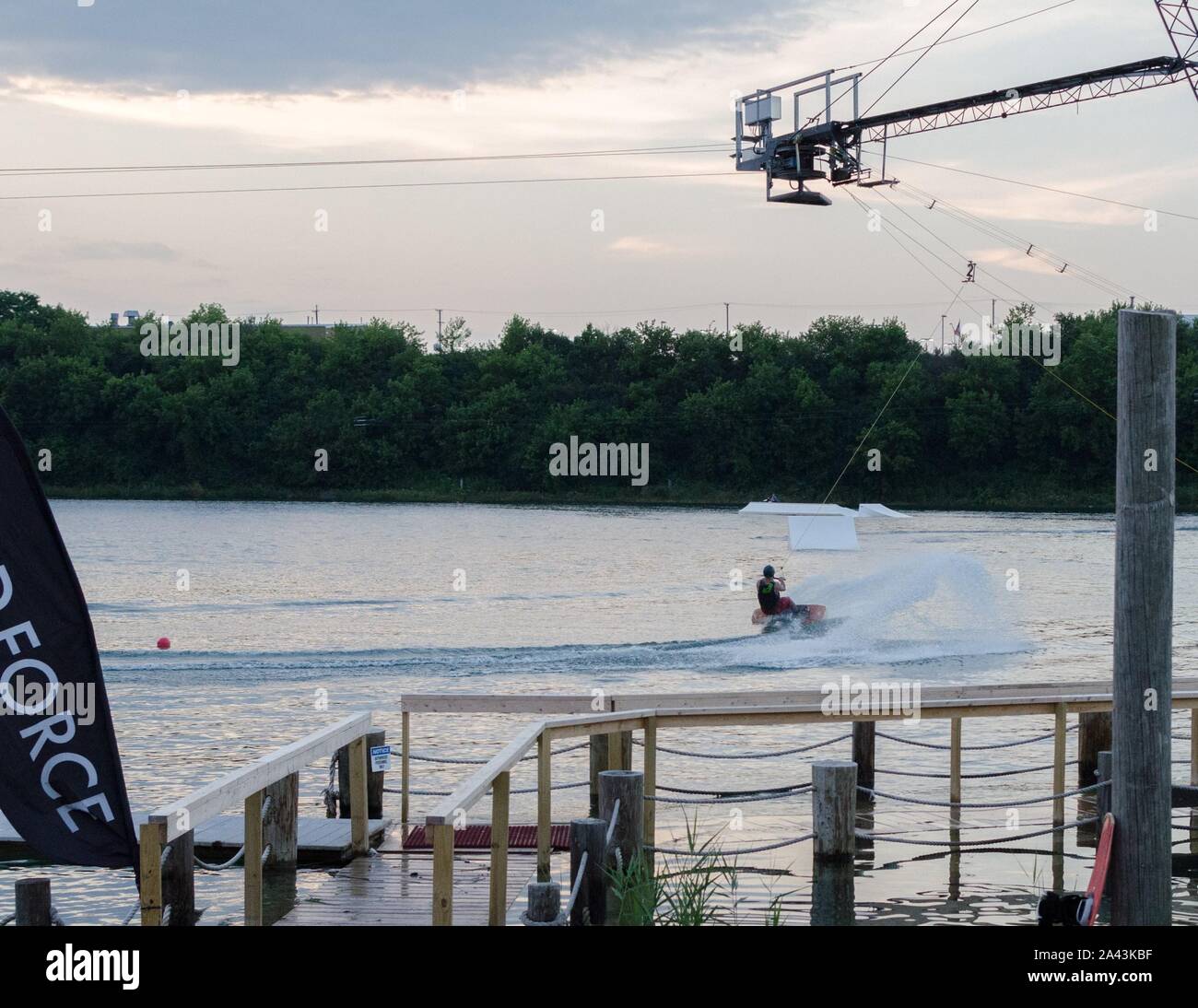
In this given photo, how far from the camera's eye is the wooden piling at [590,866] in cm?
853

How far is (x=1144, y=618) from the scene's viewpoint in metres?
6.75

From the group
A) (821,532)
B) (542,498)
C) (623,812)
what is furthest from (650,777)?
(542,498)

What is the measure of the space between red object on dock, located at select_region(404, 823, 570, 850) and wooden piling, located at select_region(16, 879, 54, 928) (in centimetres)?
342

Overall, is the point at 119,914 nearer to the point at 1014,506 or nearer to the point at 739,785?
the point at 739,785

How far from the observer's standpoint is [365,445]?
373 feet

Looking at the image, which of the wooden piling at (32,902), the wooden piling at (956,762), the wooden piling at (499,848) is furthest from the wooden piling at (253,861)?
the wooden piling at (956,762)

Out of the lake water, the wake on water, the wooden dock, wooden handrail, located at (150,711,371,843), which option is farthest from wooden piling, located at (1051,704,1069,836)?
the wake on water

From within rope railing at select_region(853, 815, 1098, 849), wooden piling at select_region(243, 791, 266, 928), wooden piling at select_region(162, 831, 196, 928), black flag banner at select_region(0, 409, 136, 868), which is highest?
black flag banner at select_region(0, 409, 136, 868)

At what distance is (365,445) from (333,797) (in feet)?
337

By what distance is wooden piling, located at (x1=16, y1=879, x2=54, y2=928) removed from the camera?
24.9 feet

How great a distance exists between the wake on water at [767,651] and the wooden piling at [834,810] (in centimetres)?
1720

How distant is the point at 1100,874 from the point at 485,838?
5341 millimetres

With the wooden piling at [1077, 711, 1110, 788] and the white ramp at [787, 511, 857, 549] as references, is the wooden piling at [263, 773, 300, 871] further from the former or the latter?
the white ramp at [787, 511, 857, 549]

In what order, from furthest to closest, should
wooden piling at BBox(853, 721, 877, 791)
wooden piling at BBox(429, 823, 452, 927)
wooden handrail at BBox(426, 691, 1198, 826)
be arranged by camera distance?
wooden piling at BBox(853, 721, 877, 791) < wooden handrail at BBox(426, 691, 1198, 826) < wooden piling at BBox(429, 823, 452, 927)
